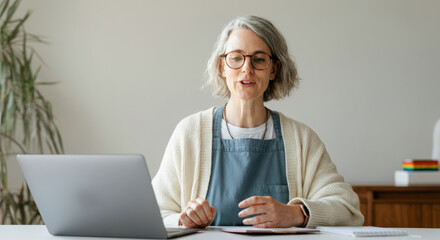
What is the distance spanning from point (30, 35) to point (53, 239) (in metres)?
2.73

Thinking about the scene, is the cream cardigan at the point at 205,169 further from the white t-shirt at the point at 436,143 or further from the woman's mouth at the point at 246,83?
the white t-shirt at the point at 436,143

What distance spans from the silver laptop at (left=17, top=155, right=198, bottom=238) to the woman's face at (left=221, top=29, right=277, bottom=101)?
744 millimetres

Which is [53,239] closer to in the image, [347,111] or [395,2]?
[347,111]

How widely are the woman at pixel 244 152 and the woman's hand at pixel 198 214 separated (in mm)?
305

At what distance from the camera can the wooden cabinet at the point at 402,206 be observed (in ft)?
10.6

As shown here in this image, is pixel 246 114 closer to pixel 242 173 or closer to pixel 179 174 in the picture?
pixel 242 173

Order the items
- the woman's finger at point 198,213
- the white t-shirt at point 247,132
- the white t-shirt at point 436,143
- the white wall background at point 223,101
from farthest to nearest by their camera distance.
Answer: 1. the white wall background at point 223,101
2. the white t-shirt at point 436,143
3. the white t-shirt at point 247,132
4. the woman's finger at point 198,213

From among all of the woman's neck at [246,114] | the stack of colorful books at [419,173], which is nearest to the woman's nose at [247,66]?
the woman's neck at [246,114]

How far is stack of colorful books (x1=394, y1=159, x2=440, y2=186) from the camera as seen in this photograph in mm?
3424

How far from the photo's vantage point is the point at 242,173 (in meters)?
2.01

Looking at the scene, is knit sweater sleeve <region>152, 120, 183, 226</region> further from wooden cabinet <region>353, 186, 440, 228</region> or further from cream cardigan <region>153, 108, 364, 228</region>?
wooden cabinet <region>353, 186, 440, 228</region>

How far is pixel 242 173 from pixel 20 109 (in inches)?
91.5

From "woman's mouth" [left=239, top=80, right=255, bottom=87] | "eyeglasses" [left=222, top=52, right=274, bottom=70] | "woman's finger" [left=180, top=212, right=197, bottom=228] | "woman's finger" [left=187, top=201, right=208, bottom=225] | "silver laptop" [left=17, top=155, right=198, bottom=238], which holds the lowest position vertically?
"woman's finger" [left=180, top=212, right=197, bottom=228]

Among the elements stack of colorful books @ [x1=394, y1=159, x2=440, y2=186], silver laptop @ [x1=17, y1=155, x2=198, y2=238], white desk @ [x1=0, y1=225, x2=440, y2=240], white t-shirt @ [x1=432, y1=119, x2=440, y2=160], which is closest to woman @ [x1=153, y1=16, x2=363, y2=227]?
white desk @ [x1=0, y1=225, x2=440, y2=240]
